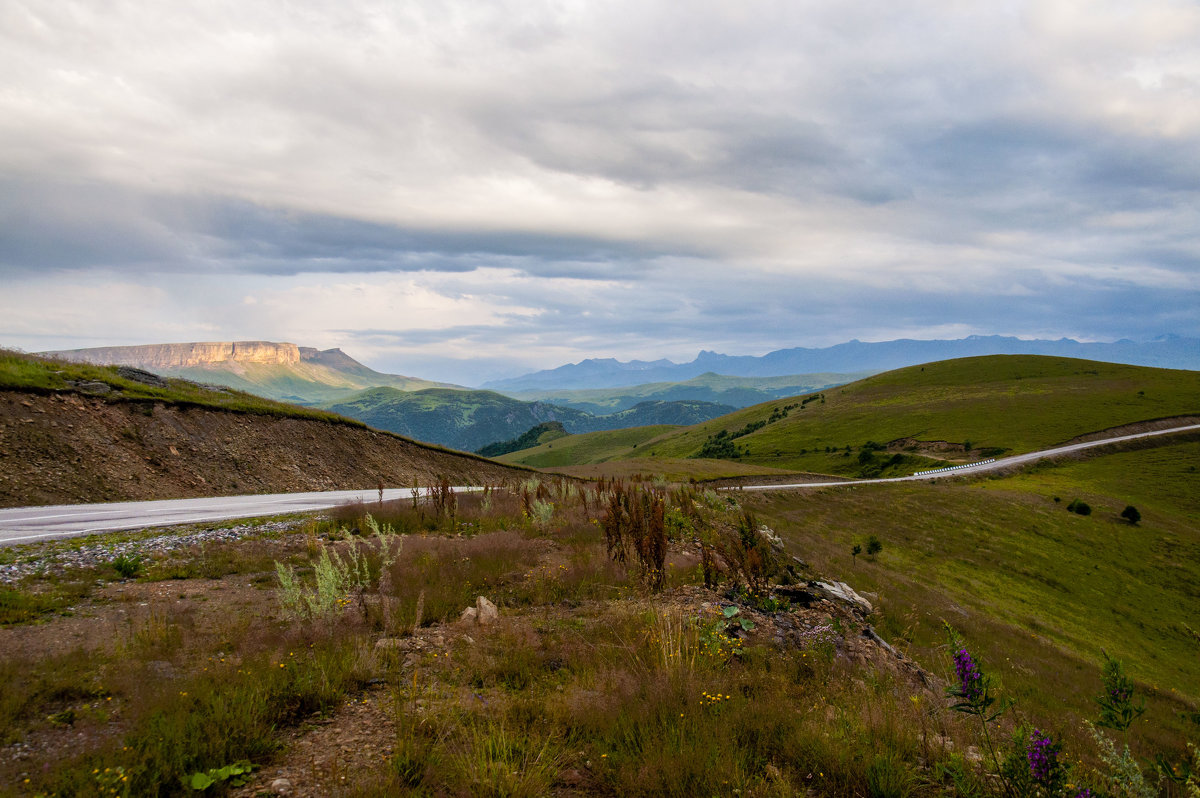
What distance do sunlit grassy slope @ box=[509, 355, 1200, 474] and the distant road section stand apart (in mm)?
82035

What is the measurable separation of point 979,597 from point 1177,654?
32.8ft

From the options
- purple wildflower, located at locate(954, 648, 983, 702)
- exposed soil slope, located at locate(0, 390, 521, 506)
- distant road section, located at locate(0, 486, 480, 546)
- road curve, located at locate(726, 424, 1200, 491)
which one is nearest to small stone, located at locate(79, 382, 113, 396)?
exposed soil slope, located at locate(0, 390, 521, 506)

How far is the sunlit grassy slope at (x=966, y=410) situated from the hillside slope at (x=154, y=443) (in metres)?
74.9

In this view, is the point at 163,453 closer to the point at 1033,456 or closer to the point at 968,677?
the point at 968,677

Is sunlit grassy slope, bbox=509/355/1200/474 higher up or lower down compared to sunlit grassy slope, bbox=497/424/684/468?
higher up

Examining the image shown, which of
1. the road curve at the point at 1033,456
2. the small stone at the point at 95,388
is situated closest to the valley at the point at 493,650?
the small stone at the point at 95,388

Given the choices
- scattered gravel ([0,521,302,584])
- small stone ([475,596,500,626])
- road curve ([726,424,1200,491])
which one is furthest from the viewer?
road curve ([726,424,1200,491])

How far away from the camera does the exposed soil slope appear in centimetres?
2020

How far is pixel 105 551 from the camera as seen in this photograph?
1066cm

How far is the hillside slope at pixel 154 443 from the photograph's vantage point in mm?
20469

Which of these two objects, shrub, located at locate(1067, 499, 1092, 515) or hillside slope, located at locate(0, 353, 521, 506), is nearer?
hillside slope, located at locate(0, 353, 521, 506)

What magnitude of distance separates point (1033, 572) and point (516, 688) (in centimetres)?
3835

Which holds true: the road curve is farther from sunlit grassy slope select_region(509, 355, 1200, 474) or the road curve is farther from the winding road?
the winding road

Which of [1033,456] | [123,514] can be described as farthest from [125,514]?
[1033,456]
